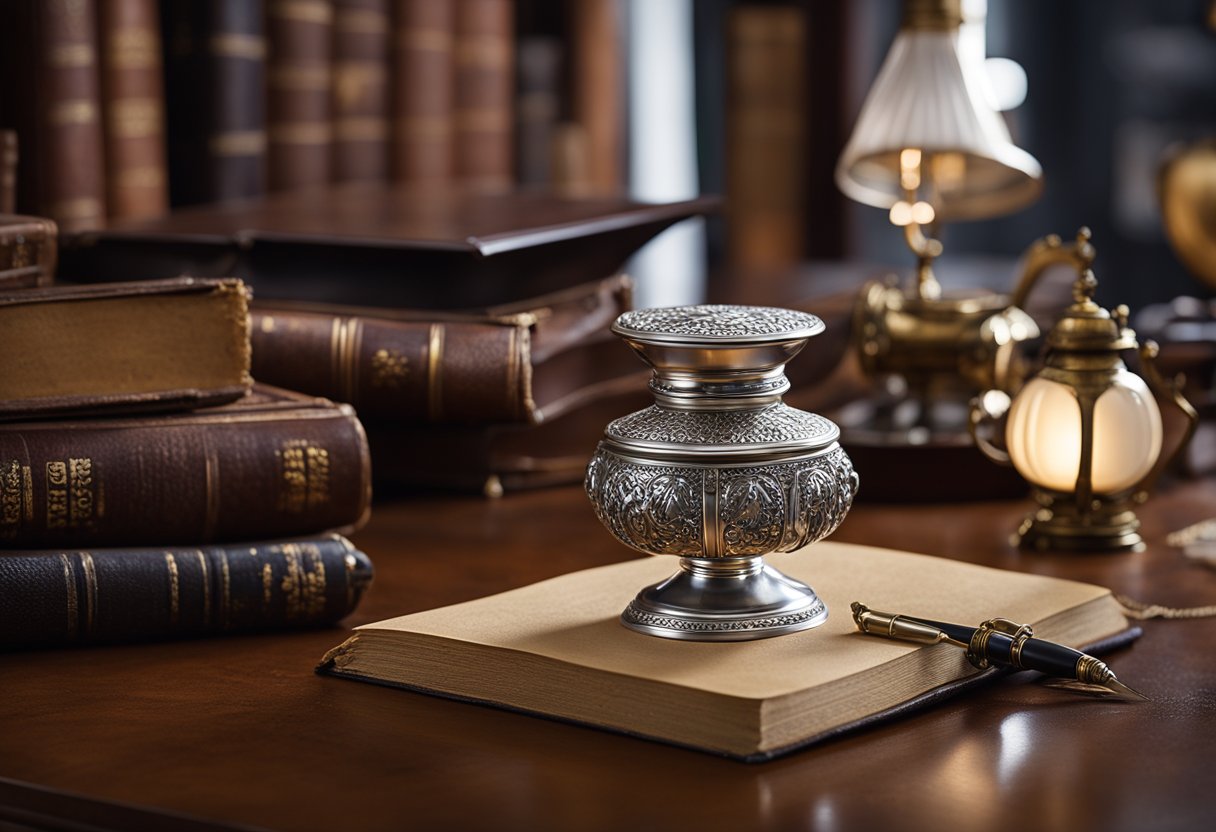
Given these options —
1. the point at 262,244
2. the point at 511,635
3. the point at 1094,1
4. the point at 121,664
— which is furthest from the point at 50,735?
the point at 1094,1

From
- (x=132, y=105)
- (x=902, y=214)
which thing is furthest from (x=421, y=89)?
(x=902, y=214)

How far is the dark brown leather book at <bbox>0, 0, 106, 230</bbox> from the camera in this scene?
1.65m

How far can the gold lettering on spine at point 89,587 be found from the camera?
1.05 meters

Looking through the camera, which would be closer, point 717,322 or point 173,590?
point 717,322

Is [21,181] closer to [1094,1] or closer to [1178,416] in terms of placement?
[1178,416]

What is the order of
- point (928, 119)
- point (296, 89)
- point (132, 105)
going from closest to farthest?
→ point (928, 119)
point (132, 105)
point (296, 89)

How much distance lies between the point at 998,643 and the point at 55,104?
1.11 metres

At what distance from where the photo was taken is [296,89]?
6.61 ft

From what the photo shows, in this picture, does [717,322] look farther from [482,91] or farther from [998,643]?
[482,91]

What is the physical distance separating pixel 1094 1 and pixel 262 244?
247cm

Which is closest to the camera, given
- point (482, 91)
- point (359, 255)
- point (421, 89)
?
point (359, 255)

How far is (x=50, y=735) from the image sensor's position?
91 cm

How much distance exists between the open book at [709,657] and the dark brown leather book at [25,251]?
0.42m

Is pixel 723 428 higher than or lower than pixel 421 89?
lower
